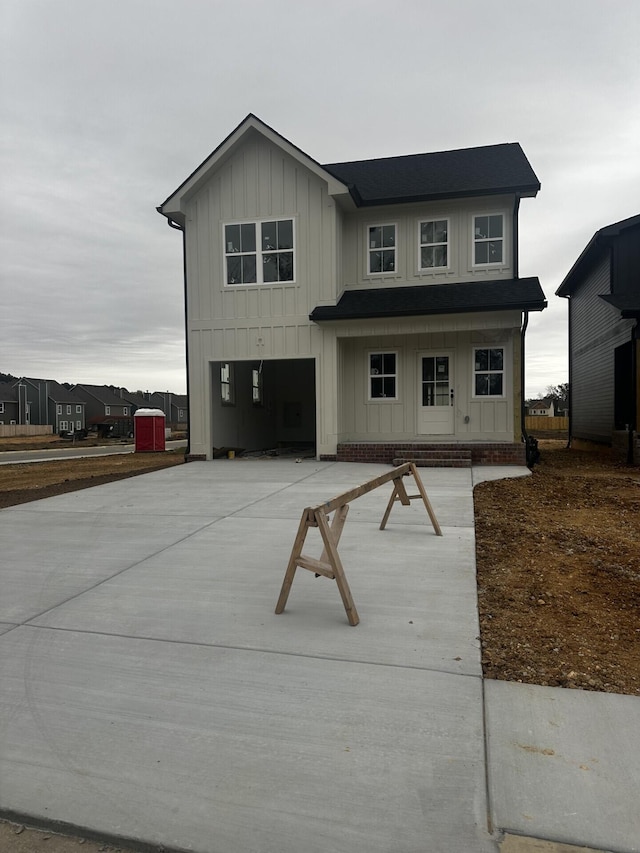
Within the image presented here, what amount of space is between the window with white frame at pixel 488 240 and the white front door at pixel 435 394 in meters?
2.58

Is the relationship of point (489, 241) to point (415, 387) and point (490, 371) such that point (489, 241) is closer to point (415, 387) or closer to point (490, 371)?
point (490, 371)

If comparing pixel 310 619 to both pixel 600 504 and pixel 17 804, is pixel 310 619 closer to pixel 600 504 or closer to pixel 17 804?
pixel 17 804

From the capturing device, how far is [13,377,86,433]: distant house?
243 ft

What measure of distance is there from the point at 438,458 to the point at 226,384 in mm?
6471

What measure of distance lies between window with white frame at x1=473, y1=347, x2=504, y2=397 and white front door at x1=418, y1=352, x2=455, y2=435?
64cm

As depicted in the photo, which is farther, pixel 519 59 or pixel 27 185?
pixel 27 185

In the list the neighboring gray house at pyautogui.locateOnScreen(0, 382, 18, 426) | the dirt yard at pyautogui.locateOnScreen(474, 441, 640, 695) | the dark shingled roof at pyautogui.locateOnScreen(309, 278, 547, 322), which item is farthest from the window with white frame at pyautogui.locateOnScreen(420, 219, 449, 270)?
the neighboring gray house at pyautogui.locateOnScreen(0, 382, 18, 426)

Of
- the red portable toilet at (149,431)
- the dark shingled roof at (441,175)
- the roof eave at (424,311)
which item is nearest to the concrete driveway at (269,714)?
the roof eave at (424,311)

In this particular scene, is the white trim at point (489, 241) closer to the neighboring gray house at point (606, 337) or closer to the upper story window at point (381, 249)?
the upper story window at point (381, 249)

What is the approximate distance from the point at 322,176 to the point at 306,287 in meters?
2.64

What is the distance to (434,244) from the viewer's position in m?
13.9

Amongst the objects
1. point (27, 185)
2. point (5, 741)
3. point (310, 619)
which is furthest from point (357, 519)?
point (27, 185)

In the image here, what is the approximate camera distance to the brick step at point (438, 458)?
11914mm

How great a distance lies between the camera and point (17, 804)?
2.06 metres
